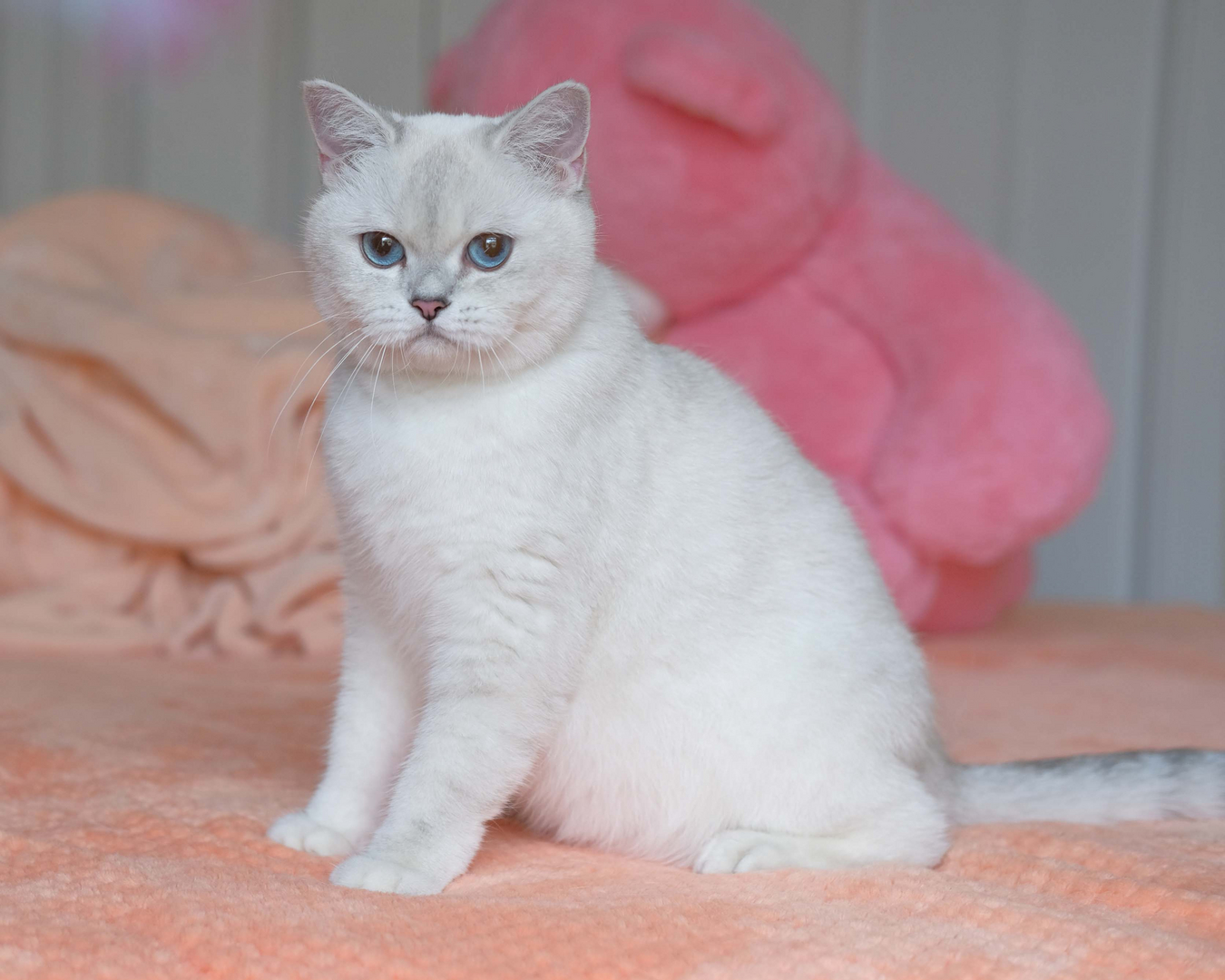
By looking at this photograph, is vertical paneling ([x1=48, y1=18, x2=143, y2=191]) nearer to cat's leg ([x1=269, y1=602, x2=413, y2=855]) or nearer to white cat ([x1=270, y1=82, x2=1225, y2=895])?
white cat ([x1=270, y1=82, x2=1225, y2=895])

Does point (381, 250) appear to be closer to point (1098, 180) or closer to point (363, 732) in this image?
point (363, 732)

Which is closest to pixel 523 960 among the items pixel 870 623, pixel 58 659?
pixel 870 623

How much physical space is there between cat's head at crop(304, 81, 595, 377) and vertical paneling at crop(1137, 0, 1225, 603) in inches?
110

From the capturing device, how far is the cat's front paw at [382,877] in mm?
1333

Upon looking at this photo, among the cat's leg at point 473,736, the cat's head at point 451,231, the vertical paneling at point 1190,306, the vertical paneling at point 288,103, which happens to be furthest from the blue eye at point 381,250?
the vertical paneling at point 1190,306

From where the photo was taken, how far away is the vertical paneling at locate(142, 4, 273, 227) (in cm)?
382

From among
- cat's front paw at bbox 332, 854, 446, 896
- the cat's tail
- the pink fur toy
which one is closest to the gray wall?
the pink fur toy

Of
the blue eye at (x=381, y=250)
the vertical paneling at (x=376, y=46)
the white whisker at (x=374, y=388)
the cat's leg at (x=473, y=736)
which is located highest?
the vertical paneling at (x=376, y=46)

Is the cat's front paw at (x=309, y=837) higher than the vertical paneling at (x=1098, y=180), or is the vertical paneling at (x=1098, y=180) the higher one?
the vertical paneling at (x=1098, y=180)

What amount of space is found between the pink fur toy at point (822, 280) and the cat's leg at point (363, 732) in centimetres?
120

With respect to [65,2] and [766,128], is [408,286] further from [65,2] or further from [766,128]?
[65,2]

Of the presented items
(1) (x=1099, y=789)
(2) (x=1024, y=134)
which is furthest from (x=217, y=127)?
(1) (x=1099, y=789)

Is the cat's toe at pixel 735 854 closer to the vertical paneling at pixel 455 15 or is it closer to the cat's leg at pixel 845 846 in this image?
the cat's leg at pixel 845 846

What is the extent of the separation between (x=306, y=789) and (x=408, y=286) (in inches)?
29.8
